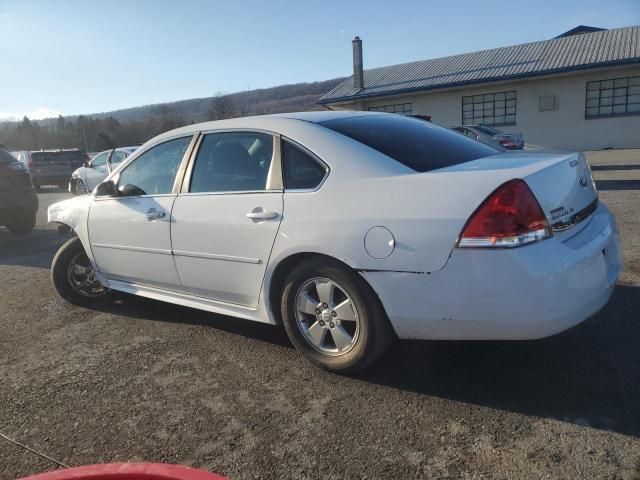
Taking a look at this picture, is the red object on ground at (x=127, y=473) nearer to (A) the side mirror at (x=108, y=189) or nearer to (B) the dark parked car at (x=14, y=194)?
(A) the side mirror at (x=108, y=189)

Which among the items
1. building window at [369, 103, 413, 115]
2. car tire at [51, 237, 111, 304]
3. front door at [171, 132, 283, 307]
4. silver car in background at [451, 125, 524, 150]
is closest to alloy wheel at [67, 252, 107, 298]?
car tire at [51, 237, 111, 304]

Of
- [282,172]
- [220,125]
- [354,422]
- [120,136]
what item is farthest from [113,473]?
[120,136]

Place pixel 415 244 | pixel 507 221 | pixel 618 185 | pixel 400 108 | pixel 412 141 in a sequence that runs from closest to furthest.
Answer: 1. pixel 507 221
2. pixel 415 244
3. pixel 412 141
4. pixel 618 185
5. pixel 400 108

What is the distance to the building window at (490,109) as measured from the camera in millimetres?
23156

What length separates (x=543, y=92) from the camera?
22422 mm

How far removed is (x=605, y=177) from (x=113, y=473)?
12731 millimetres

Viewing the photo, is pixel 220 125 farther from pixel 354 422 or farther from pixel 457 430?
pixel 457 430

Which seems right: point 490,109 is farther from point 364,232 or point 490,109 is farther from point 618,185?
point 364,232

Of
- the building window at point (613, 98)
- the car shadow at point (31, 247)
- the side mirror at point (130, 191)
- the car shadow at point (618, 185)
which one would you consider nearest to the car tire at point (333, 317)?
the side mirror at point (130, 191)

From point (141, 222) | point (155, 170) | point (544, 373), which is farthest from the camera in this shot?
point (155, 170)

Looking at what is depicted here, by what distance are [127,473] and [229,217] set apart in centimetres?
192

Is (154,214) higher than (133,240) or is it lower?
higher

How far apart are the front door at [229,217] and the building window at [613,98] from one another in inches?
876

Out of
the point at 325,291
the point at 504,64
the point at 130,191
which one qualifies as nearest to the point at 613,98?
the point at 504,64
